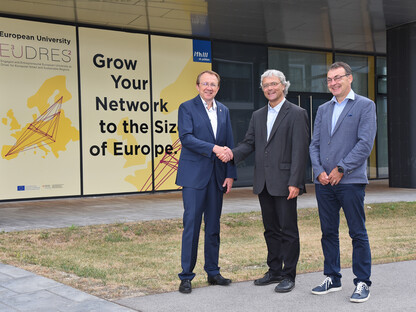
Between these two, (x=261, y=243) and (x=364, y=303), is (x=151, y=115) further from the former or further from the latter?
(x=364, y=303)

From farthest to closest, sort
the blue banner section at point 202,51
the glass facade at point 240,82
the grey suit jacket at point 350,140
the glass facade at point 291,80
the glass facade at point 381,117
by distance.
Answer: the glass facade at point 381,117 → the glass facade at point 291,80 → the glass facade at point 240,82 → the blue banner section at point 202,51 → the grey suit jacket at point 350,140

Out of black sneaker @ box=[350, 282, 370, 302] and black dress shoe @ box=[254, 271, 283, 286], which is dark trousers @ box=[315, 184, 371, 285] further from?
black dress shoe @ box=[254, 271, 283, 286]

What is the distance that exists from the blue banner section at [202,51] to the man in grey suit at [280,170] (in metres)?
9.00

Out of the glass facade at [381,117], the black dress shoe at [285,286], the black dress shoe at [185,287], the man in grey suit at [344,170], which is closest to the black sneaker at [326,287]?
the man in grey suit at [344,170]

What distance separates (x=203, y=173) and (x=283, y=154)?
2.29ft

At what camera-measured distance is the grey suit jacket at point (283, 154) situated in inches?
175

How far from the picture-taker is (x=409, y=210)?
974cm

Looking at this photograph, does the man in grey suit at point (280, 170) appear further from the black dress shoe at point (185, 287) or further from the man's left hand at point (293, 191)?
the black dress shoe at point (185, 287)

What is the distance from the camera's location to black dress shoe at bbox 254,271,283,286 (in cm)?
455

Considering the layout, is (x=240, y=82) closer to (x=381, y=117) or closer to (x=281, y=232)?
(x=381, y=117)

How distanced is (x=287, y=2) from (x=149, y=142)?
4.53 meters

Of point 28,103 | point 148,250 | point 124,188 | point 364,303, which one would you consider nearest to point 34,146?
point 28,103

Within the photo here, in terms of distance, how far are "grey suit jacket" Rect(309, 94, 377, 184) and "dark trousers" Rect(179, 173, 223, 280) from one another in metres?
0.91

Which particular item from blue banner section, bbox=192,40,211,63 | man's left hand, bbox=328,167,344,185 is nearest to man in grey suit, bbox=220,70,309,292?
man's left hand, bbox=328,167,344,185
